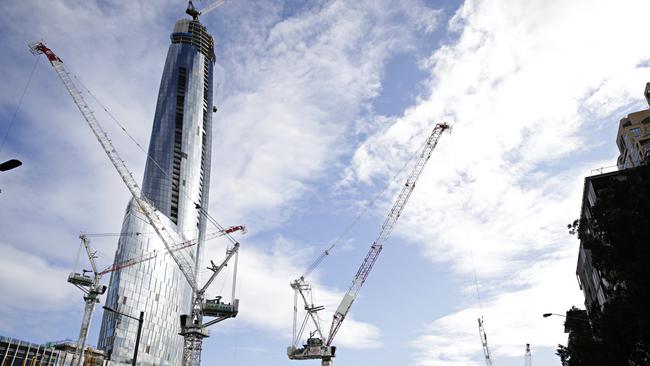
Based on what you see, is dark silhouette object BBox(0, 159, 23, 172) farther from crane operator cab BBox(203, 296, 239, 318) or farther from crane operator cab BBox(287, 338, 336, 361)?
crane operator cab BBox(287, 338, 336, 361)

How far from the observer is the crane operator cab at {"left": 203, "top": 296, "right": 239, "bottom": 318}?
4643 inches

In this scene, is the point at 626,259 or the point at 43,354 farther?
the point at 43,354

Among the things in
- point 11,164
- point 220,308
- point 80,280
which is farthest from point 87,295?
point 11,164

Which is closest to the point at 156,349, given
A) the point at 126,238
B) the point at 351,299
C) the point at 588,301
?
the point at 126,238

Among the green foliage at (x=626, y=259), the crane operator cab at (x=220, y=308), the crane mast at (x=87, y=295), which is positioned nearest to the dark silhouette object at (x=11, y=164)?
the green foliage at (x=626, y=259)

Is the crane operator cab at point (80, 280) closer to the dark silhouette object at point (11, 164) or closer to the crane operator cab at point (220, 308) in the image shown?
the crane operator cab at point (220, 308)

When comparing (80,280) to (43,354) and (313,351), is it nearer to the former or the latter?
(43,354)

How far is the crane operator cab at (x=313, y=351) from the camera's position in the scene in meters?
156

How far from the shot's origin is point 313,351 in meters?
156

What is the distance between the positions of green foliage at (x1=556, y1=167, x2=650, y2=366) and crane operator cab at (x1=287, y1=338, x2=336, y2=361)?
402 feet

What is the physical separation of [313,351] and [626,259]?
13215 cm

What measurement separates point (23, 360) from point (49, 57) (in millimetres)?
83649

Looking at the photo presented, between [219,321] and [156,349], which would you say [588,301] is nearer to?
[219,321]

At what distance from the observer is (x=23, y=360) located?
141 m
